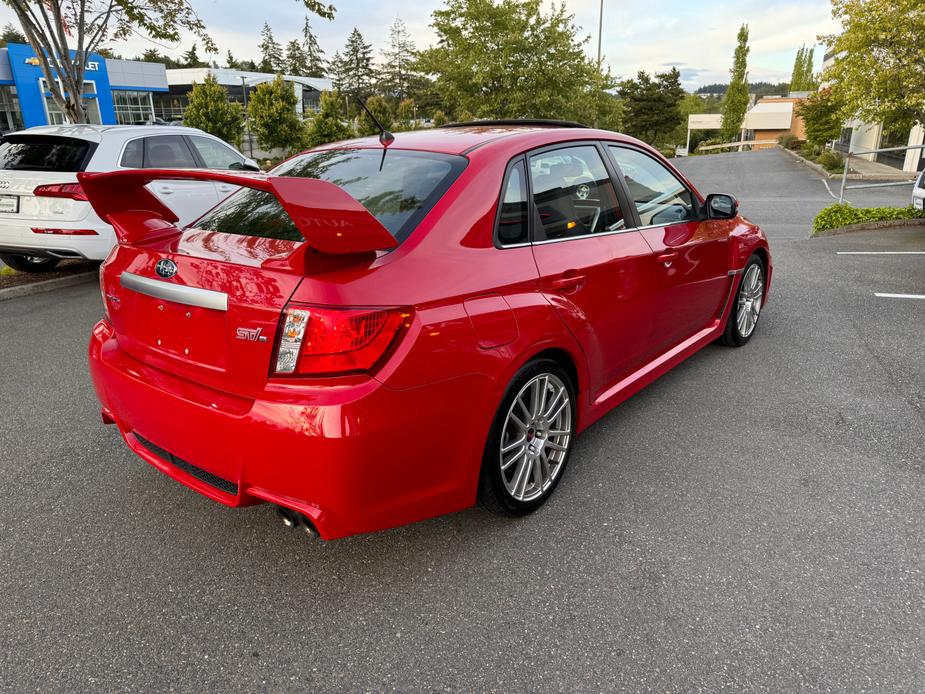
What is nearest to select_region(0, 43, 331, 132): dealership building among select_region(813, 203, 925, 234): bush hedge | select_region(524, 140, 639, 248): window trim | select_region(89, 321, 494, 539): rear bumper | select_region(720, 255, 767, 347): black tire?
select_region(813, 203, 925, 234): bush hedge

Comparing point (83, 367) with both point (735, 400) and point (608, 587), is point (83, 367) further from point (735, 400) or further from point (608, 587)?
point (735, 400)

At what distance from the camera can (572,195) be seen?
3.09 meters

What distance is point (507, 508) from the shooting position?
2.76 meters

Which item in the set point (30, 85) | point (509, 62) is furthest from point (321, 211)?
point (30, 85)

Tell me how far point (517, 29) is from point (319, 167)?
961 inches

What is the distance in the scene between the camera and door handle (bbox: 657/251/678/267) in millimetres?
3572

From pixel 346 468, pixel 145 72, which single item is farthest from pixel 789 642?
pixel 145 72

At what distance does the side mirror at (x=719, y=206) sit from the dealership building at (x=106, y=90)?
33098 mm

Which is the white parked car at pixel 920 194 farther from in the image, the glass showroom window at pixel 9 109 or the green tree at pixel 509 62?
the glass showroom window at pixel 9 109

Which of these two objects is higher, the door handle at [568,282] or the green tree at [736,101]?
the green tree at [736,101]

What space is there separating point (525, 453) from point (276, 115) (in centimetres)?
2996

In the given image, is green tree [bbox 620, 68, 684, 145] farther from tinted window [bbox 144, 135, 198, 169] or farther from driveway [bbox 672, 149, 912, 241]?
tinted window [bbox 144, 135, 198, 169]

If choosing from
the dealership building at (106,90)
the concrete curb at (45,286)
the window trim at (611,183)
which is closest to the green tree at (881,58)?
the window trim at (611,183)

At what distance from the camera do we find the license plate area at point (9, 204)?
6.57 metres
